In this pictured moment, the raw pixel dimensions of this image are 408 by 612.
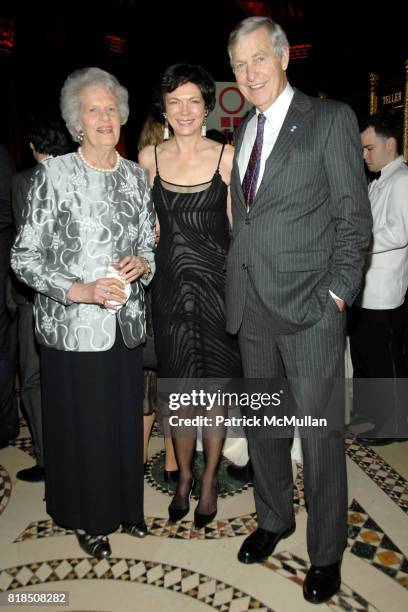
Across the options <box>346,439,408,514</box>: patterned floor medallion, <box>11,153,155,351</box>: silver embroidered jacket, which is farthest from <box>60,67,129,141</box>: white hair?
<box>346,439,408,514</box>: patterned floor medallion

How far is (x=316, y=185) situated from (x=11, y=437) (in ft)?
7.95

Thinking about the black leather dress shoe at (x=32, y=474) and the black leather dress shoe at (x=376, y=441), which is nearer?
the black leather dress shoe at (x=32, y=474)

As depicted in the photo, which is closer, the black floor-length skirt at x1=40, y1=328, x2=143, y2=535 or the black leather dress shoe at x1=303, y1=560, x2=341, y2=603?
the black leather dress shoe at x1=303, y1=560, x2=341, y2=603

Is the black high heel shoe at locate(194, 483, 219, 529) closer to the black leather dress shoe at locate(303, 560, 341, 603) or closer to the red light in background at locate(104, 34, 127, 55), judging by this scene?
the black leather dress shoe at locate(303, 560, 341, 603)

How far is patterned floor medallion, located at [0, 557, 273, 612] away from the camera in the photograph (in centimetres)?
197

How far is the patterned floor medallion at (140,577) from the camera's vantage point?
1972 millimetres

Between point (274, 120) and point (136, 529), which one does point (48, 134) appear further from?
point (136, 529)

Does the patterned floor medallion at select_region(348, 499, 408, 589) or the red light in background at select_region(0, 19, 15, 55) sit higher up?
the red light in background at select_region(0, 19, 15, 55)

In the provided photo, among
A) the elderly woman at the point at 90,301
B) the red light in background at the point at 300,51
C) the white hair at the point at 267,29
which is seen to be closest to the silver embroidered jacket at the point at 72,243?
the elderly woman at the point at 90,301

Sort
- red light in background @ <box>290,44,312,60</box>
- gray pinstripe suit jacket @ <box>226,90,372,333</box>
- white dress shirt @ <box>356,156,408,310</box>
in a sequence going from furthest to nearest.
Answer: red light in background @ <box>290,44,312,60</box> → white dress shirt @ <box>356,156,408,310</box> → gray pinstripe suit jacket @ <box>226,90,372,333</box>

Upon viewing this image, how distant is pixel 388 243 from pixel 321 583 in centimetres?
183

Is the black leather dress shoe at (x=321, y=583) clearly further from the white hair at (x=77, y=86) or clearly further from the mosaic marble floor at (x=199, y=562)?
the white hair at (x=77, y=86)

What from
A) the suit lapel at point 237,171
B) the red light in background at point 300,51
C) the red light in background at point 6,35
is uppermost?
the red light in background at point 300,51

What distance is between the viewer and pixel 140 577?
6.84 ft
